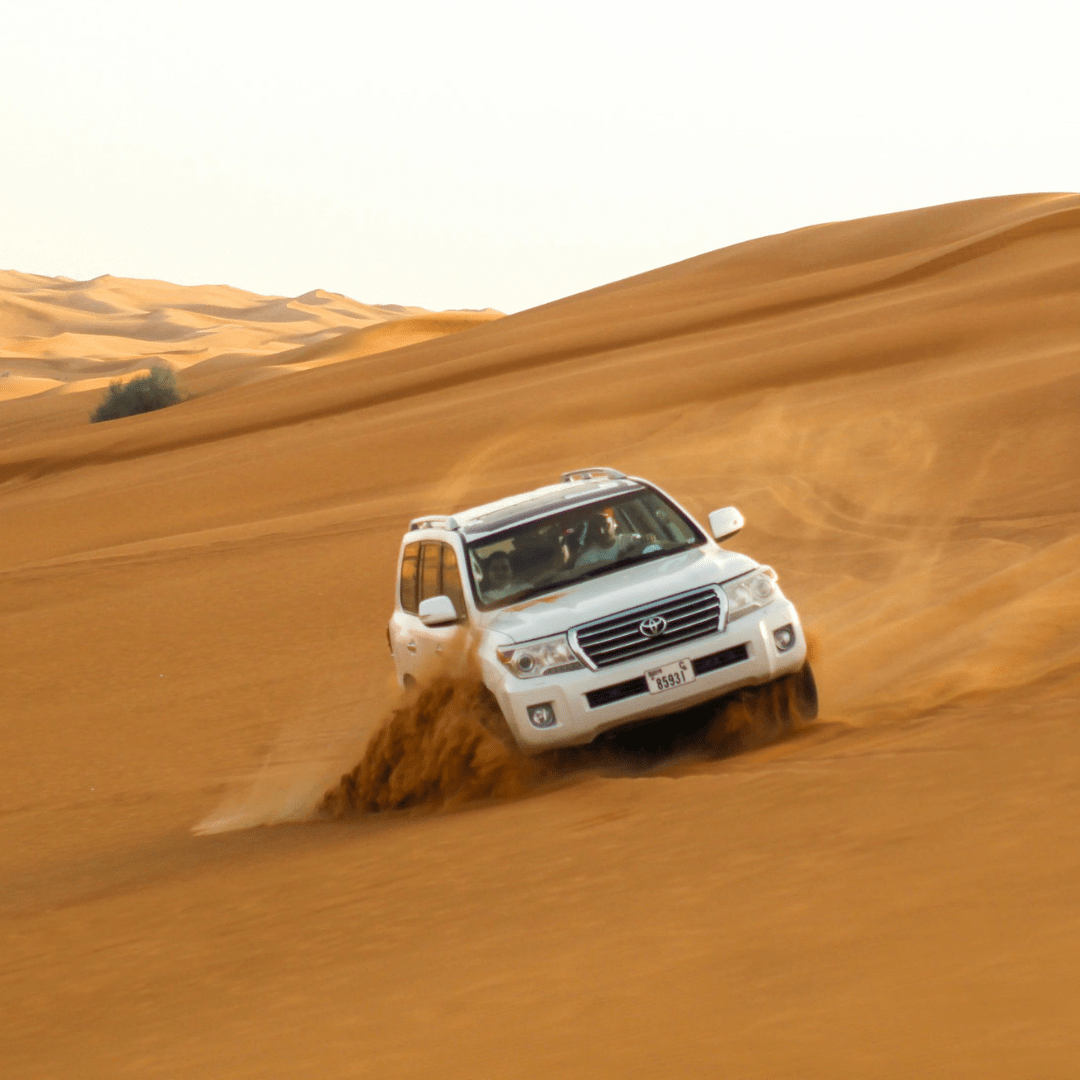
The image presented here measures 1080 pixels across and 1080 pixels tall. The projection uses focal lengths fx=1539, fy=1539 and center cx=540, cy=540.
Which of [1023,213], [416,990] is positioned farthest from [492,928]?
[1023,213]

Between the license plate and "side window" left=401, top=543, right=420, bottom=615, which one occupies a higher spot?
"side window" left=401, top=543, right=420, bottom=615

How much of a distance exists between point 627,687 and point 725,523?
1316 mm

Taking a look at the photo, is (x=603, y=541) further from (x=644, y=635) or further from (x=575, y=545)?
(x=644, y=635)

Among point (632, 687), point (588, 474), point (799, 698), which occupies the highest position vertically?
point (588, 474)

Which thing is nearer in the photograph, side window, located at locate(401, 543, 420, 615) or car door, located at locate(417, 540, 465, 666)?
car door, located at locate(417, 540, 465, 666)

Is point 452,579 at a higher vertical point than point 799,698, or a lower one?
higher

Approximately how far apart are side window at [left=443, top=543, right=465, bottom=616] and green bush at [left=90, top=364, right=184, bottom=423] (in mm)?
47861

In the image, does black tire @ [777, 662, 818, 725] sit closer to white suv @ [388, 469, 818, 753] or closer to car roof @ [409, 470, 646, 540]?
A: white suv @ [388, 469, 818, 753]

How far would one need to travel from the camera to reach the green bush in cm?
5506

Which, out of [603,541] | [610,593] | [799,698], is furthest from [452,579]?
[799,698]

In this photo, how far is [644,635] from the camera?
303 inches

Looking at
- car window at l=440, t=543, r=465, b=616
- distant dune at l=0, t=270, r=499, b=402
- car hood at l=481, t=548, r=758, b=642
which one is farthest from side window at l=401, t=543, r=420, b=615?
distant dune at l=0, t=270, r=499, b=402

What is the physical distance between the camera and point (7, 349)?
Answer: 115 meters

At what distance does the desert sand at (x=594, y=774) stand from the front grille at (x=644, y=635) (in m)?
0.64
